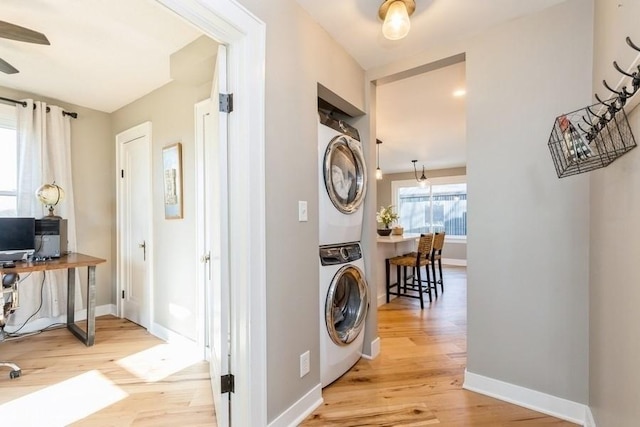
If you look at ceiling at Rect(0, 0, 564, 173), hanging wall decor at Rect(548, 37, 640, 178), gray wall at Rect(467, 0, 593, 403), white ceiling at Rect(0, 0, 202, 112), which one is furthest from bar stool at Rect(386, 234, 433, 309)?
white ceiling at Rect(0, 0, 202, 112)

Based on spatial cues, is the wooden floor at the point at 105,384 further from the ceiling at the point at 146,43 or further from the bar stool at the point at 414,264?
the bar stool at the point at 414,264

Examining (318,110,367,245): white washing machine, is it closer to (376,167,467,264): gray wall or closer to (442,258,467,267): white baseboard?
(376,167,467,264): gray wall

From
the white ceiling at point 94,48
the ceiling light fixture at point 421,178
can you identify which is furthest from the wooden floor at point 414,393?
the ceiling light fixture at point 421,178

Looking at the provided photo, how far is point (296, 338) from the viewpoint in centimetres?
158

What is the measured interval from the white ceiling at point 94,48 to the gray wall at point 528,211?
195cm

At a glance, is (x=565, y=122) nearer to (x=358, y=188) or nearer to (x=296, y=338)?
(x=358, y=188)

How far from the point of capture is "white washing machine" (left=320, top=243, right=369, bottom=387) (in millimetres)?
1837

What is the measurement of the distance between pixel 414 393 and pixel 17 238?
361 centimetres

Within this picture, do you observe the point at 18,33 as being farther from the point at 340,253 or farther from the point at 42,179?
the point at 340,253

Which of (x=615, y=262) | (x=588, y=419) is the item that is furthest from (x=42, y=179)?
(x=588, y=419)

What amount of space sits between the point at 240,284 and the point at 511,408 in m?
1.76

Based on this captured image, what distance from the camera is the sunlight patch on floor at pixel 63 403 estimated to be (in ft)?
5.27

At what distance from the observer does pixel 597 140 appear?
1186mm

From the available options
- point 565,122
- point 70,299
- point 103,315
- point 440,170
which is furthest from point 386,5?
point 440,170
